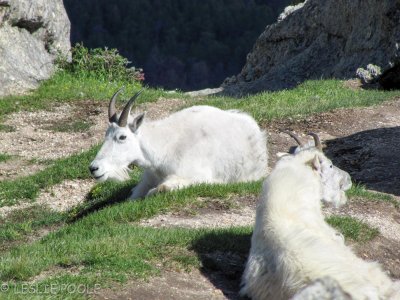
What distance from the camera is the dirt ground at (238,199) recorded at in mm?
9336

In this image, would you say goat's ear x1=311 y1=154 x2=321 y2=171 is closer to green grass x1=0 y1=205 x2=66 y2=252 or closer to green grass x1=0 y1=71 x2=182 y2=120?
green grass x1=0 y1=205 x2=66 y2=252

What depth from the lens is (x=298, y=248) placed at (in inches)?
340

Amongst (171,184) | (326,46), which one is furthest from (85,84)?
(171,184)

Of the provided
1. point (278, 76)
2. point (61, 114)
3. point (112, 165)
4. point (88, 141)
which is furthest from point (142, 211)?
point (278, 76)

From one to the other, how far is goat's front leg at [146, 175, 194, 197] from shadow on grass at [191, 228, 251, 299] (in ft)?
7.11

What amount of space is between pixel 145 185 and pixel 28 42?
11161 millimetres

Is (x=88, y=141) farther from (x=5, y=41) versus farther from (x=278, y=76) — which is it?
(x=278, y=76)

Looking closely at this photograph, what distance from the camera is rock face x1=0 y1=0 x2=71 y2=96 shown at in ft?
73.5

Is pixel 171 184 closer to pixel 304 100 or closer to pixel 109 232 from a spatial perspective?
pixel 109 232

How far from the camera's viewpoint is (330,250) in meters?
8.68

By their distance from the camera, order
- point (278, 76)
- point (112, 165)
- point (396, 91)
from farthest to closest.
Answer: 1. point (278, 76)
2. point (396, 91)
3. point (112, 165)

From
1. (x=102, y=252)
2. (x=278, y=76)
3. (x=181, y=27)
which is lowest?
(x=181, y=27)

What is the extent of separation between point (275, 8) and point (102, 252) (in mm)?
138143

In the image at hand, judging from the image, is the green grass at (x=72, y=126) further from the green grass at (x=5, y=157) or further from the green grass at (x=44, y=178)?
the green grass at (x=44, y=178)
